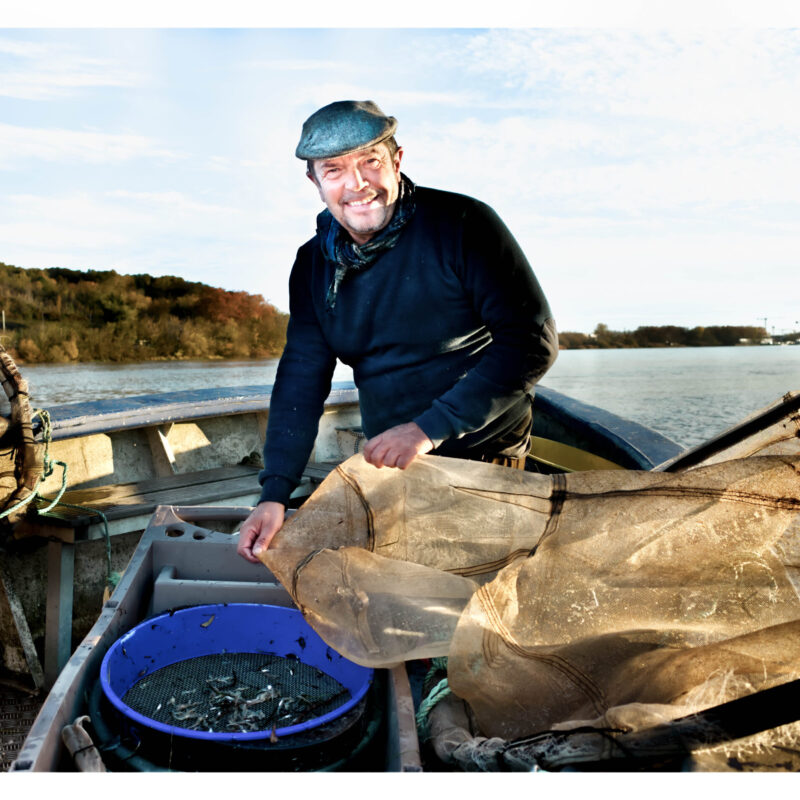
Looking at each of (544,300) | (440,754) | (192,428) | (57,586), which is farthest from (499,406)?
(192,428)

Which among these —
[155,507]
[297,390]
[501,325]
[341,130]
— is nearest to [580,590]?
[501,325]

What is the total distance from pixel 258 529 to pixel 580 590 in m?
0.95

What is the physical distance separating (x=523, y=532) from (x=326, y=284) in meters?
1.26

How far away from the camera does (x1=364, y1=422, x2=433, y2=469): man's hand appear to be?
1959mm

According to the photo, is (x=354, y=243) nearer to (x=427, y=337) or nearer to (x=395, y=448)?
(x=427, y=337)

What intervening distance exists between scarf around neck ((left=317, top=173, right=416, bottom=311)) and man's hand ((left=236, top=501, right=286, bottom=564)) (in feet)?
2.72

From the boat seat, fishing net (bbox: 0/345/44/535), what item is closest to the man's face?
the boat seat

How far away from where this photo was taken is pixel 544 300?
2338mm

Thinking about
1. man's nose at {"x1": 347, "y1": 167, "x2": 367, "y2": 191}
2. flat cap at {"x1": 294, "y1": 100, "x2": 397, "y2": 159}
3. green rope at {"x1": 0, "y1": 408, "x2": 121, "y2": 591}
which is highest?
flat cap at {"x1": 294, "y1": 100, "x2": 397, "y2": 159}

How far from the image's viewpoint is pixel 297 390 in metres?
2.64

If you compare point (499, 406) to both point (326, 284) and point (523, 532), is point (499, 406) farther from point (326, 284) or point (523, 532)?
point (326, 284)

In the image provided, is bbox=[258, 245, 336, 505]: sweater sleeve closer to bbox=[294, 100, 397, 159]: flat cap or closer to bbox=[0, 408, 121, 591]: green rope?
bbox=[294, 100, 397, 159]: flat cap

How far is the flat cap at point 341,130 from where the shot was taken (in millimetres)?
2270

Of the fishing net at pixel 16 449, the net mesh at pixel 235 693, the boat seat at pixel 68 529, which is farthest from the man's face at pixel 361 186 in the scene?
the fishing net at pixel 16 449
